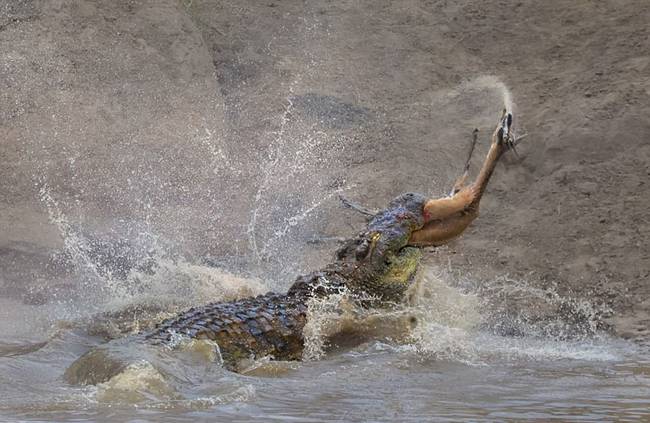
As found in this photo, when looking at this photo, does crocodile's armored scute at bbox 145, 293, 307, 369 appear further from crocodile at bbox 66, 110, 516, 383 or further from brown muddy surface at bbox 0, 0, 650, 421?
brown muddy surface at bbox 0, 0, 650, 421

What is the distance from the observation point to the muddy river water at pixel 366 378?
13.3 feet

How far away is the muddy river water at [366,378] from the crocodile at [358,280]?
142 millimetres

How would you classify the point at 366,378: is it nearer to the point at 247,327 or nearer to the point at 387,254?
the point at 247,327

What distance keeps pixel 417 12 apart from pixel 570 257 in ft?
17.4

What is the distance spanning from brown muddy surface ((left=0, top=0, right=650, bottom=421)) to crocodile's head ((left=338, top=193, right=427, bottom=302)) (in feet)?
1.22

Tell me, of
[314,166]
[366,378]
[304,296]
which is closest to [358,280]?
[304,296]

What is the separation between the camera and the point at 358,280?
242 inches

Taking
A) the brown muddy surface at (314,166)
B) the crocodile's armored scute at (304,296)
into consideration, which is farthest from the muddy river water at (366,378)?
the crocodile's armored scute at (304,296)

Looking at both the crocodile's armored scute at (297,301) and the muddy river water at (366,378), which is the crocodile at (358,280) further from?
the muddy river water at (366,378)

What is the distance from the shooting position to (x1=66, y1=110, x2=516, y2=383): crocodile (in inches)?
209

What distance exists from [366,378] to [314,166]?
5.27m

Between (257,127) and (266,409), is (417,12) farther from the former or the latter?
(266,409)

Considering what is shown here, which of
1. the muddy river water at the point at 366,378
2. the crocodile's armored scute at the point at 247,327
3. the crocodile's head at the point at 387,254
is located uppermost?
the crocodile's head at the point at 387,254

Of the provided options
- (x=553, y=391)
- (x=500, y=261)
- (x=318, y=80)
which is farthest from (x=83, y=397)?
(x=318, y=80)
